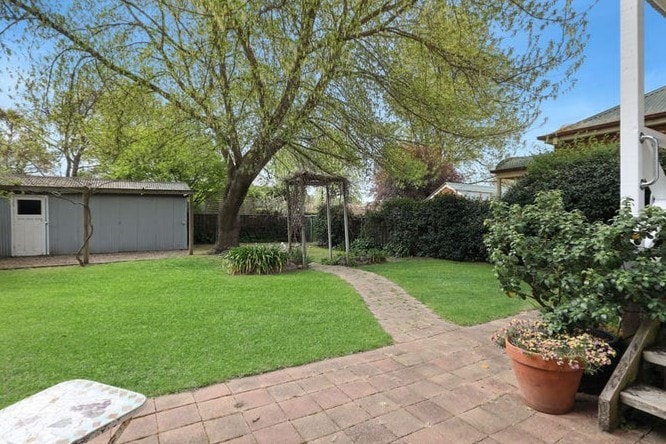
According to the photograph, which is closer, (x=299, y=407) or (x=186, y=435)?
(x=186, y=435)

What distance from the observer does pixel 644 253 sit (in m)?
2.26

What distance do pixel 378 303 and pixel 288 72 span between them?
12.4 feet

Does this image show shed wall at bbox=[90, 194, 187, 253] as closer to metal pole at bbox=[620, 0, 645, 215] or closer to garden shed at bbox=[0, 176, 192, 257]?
garden shed at bbox=[0, 176, 192, 257]

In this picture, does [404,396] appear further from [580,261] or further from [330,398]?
[580,261]

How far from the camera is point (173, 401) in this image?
239 cm

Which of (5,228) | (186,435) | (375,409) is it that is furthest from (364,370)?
(5,228)

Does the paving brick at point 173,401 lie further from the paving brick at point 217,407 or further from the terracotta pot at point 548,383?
the terracotta pot at point 548,383

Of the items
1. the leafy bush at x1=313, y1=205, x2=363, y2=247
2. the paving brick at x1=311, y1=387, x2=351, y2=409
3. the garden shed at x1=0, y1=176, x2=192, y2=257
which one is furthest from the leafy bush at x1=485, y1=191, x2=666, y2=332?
the leafy bush at x1=313, y1=205, x2=363, y2=247

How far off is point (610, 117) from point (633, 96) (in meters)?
8.90

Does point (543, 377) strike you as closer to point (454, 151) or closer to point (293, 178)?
point (454, 151)

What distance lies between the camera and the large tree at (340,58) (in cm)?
526

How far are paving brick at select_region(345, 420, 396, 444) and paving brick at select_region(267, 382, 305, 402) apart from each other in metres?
0.55

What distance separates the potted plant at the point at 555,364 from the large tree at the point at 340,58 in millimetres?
4601

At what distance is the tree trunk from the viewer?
10.1 m
